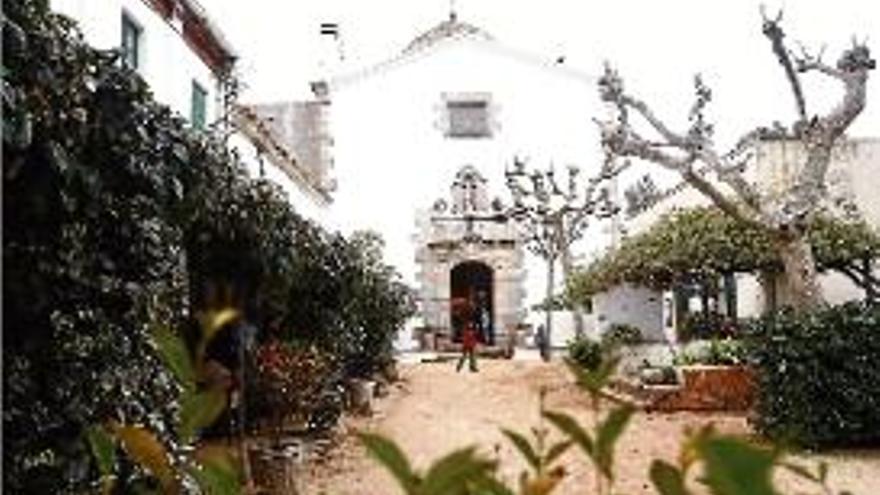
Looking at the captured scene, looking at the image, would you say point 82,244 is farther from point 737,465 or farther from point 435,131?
point 435,131

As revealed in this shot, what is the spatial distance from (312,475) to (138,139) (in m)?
6.08

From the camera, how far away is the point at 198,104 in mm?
17438

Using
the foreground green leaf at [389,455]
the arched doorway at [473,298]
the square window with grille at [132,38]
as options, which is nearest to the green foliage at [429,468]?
the foreground green leaf at [389,455]

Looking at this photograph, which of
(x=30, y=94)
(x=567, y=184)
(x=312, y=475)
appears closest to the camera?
(x=30, y=94)

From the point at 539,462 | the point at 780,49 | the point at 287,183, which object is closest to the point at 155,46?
the point at 780,49

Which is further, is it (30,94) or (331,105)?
(331,105)

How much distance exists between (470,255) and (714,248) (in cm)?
1514

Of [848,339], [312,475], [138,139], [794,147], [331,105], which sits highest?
[331,105]

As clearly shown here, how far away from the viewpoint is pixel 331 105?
33344mm

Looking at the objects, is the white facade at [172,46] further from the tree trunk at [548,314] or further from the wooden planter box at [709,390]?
the tree trunk at [548,314]

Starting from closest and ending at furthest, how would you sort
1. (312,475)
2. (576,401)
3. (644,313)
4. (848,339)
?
1. (312,475)
2. (848,339)
3. (576,401)
4. (644,313)

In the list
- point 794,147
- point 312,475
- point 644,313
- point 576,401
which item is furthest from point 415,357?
point 312,475

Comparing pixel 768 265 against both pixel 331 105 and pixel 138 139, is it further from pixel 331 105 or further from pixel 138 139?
pixel 331 105

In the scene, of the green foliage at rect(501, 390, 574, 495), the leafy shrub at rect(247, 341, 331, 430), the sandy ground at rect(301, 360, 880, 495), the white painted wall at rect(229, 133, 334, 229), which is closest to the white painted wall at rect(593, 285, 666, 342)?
the sandy ground at rect(301, 360, 880, 495)
